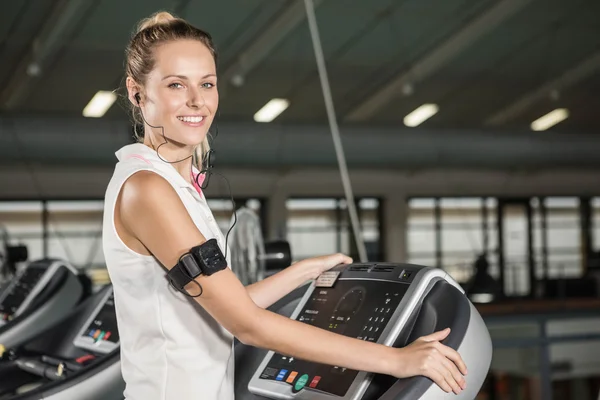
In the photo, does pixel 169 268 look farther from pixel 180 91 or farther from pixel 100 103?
pixel 100 103

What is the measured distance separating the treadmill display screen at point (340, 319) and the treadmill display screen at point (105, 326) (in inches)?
43.6

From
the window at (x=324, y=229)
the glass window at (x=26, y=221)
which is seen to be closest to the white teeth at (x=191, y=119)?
the glass window at (x=26, y=221)

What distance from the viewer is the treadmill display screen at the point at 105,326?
253cm

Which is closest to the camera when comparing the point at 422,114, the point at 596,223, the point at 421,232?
the point at 422,114

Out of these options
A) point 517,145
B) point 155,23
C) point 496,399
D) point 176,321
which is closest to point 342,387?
point 176,321

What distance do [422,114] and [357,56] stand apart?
1.40m

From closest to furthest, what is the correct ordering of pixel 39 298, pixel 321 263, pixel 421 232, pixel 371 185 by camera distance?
pixel 321 263 < pixel 39 298 < pixel 371 185 < pixel 421 232

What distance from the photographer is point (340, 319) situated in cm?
143

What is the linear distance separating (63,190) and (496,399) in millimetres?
6125

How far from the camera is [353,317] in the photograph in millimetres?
1402

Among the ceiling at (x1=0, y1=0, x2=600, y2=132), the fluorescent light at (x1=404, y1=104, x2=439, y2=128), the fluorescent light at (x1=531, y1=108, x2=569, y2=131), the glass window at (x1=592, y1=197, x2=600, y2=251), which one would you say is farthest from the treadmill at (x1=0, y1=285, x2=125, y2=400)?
the glass window at (x1=592, y1=197, x2=600, y2=251)

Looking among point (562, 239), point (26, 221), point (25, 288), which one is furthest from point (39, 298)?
point (562, 239)

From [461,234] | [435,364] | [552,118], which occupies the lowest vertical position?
[461,234]

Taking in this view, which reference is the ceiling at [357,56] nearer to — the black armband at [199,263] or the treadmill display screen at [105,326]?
the treadmill display screen at [105,326]
